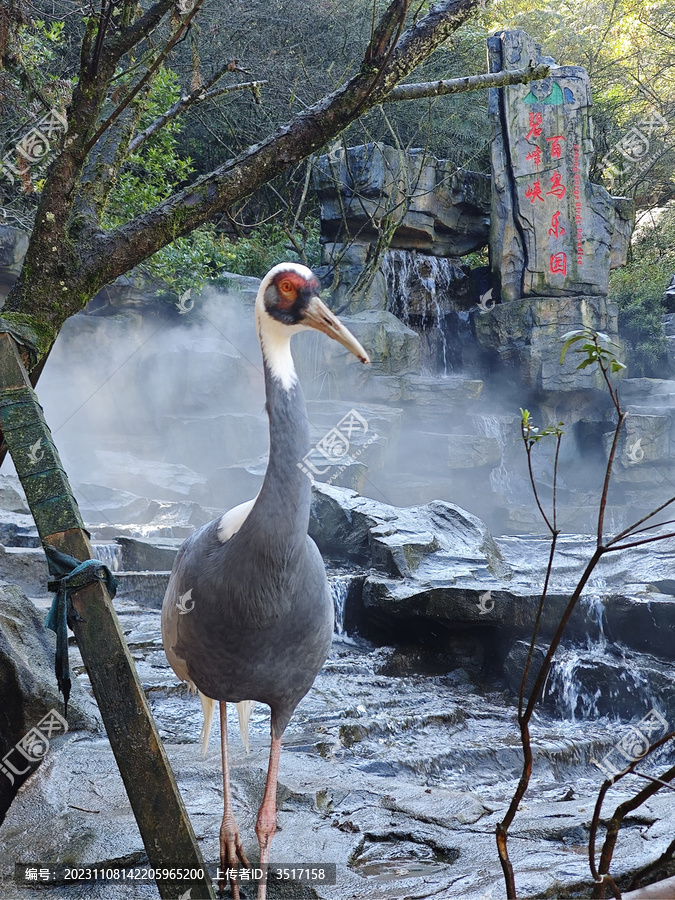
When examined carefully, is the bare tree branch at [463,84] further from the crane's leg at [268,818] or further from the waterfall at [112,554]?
the waterfall at [112,554]

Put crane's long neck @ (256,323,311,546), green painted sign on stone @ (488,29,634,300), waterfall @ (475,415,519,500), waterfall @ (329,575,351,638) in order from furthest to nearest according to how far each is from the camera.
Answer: waterfall @ (475,415,519,500) → green painted sign on stone @ (488,29,634,300) → waterfall @ (329,575,351,638) → crane's long neck @ (256,323,311,546)

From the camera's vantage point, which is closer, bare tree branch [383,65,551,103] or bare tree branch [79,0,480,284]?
bare tree branch [79,0,480,284]

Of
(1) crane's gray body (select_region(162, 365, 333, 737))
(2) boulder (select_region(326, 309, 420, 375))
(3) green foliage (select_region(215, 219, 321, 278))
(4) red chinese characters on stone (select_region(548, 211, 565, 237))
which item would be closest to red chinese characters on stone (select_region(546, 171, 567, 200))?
(4) red chinese characters on stone (select_region(548, 211, 565, 237))

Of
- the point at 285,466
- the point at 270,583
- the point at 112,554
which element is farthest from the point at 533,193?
the point at 270,583

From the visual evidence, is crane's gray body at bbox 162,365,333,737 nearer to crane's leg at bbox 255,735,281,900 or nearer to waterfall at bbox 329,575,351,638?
crane's leg at bbox 255,735,281,900

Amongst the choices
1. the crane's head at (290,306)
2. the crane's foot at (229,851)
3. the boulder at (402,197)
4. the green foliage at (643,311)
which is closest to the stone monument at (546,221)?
the boulder at (402,197)

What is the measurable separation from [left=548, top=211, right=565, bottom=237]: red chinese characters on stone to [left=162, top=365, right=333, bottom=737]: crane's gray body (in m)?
13.1

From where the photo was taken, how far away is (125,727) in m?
1.70

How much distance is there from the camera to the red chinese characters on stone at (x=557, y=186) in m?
13.9

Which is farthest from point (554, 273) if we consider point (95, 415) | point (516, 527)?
point (95, 415)

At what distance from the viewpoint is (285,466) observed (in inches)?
90.1

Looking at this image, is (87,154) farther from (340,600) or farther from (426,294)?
(426,294)

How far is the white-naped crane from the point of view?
7.57 ft

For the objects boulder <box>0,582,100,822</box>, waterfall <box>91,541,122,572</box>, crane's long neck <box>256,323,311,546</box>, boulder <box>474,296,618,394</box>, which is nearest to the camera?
crane's long neck <box>256,323,311,546</box>
